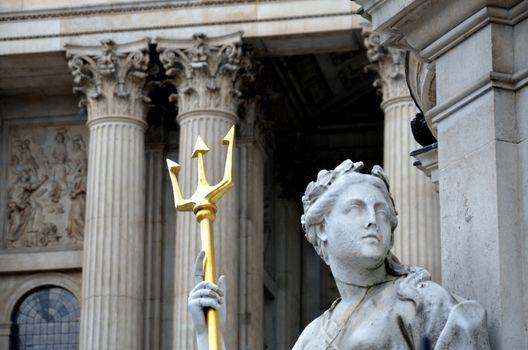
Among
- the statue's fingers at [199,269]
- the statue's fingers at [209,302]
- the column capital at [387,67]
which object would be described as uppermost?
the column capital at [387,67]

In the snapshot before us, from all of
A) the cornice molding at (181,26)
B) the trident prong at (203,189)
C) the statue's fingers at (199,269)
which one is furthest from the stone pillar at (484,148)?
the cornice molding at (181,26)

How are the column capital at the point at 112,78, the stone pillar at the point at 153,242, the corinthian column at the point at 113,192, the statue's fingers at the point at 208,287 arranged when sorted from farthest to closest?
the stone pillar at the point at 153,242 → the column capital at the point at 112,78 → the corinthian column at the point at 113,192 → the statue's fingers at the point at 208,287

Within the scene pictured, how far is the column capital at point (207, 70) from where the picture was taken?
4278 centimetres

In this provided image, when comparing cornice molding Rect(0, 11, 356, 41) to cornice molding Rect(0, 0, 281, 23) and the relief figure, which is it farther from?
the relief figure

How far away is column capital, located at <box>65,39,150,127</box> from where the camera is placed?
43.1 m

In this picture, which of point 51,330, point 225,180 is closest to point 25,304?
point 51,330

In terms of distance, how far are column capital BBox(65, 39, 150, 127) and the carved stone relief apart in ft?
12.2

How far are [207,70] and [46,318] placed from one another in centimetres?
828

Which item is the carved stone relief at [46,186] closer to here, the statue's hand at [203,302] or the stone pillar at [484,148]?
the statue's hand at [203,302]

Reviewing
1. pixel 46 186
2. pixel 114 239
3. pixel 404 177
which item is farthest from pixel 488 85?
pixel 46 186

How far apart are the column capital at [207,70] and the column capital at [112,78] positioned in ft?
2.34

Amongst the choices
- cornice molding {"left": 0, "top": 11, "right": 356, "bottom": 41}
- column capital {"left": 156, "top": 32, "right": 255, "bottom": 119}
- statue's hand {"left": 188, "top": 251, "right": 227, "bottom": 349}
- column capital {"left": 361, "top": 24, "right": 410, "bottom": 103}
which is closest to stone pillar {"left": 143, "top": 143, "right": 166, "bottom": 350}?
column capital {"left": 156, "top": 32, "right": 255, "bottom": 119}

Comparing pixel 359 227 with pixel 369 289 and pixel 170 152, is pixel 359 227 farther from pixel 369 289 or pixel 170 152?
pixel 170 152

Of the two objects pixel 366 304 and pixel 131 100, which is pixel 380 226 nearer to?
pixel 366 304
